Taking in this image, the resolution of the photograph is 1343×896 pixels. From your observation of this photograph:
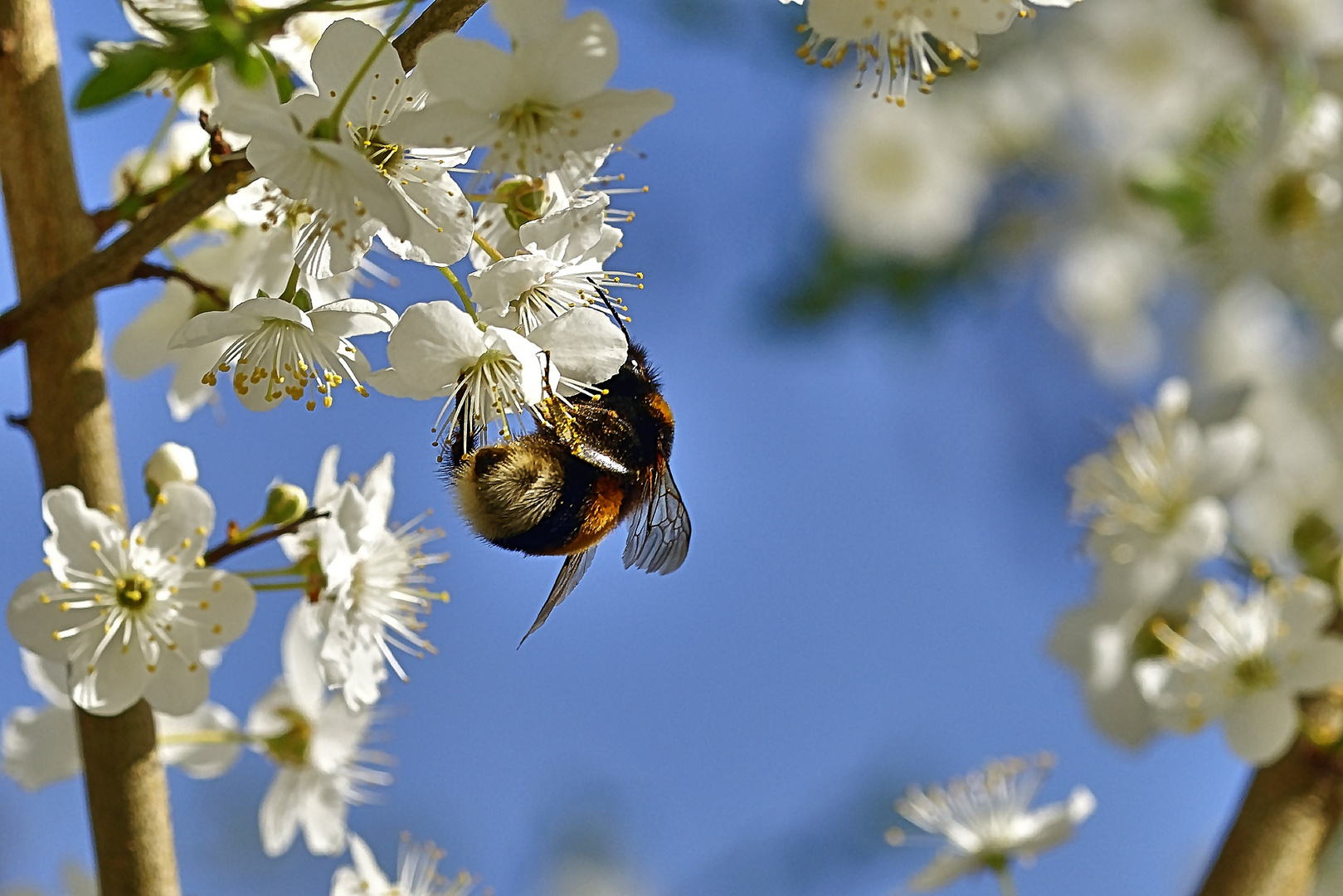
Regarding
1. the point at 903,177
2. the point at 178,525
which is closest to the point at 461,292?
the point at 178,525

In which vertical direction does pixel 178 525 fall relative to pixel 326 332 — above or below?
below

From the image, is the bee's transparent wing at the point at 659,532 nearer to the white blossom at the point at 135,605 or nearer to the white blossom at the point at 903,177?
the white blossom at the point at 135,605

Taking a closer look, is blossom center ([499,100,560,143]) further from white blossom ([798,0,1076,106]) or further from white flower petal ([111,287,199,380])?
white flower petal ([111,287,199,380])

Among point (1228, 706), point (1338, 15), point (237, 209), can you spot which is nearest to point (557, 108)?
point (237, 209)

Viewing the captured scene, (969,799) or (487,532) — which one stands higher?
(487,532)

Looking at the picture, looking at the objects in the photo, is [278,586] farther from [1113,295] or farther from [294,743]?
[1113,295]

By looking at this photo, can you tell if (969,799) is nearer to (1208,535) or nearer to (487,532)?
(1208,535)

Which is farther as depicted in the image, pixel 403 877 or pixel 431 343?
pixel 403 877
